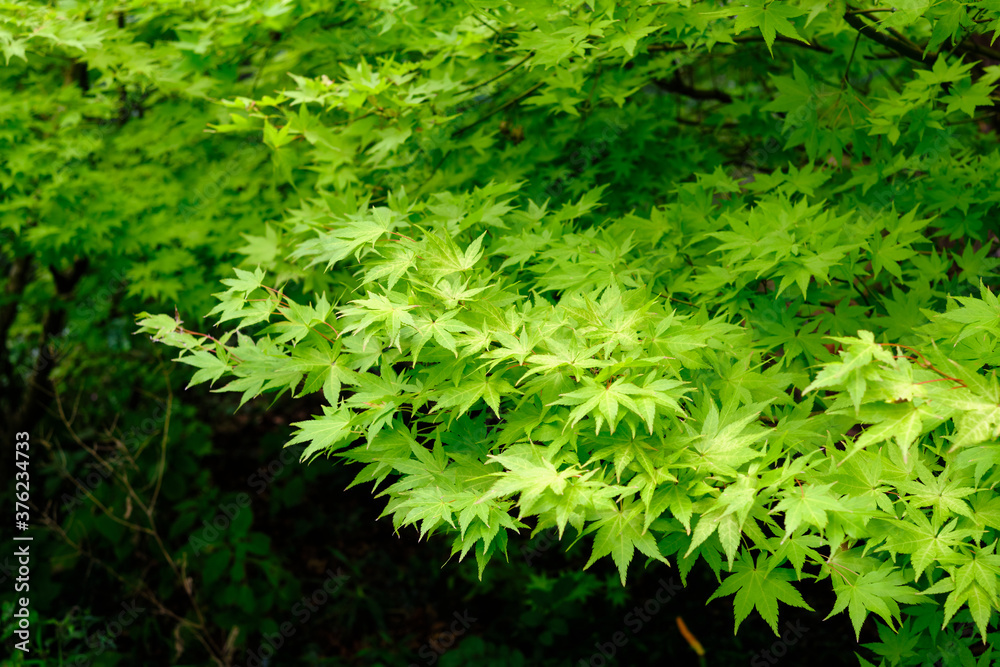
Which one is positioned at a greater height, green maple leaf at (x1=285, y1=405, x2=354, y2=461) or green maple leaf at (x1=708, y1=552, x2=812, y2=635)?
green maple leaf at (x1=285, y1=405, x2=354, y2=461)

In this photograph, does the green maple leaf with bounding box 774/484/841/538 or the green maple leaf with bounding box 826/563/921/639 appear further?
the green maple leaf with bounding box 826/563/921/639

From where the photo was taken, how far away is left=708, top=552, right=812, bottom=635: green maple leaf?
202cm

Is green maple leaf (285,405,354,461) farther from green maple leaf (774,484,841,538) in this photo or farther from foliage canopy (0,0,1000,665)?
green maple leaf (774,484,841,538)

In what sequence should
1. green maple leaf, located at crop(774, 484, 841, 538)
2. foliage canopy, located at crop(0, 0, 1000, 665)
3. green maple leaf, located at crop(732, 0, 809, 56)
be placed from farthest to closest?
green maple leaf, located at crop(732, 0, 809, 56), foliage canopy, located at crop(0, 0, 1000, 665), green maple leaf, located at crop(774, 484, 841, 538)

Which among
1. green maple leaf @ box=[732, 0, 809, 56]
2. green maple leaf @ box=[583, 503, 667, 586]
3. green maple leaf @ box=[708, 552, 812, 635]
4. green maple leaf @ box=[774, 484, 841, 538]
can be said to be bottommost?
green maple leaf @ box=[708, 552, 812, 635]

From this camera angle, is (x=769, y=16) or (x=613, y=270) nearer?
(x=769, y=16)

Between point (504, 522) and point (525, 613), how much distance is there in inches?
152

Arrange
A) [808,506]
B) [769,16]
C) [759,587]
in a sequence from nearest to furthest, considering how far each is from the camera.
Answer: [808,506] → [759,587] → [769,16]

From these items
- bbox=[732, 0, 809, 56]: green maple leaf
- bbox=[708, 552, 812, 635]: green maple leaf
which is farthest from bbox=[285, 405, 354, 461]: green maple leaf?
bbox=[732, 0, 809, 56]: green maple leaf

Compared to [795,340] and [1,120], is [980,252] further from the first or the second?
[1,120]

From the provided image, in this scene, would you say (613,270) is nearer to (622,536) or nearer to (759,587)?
(622,536)

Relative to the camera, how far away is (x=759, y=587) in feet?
6.74

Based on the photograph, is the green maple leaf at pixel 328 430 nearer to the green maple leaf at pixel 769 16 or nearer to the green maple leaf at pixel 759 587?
the green maple leaf at pixel 759 587

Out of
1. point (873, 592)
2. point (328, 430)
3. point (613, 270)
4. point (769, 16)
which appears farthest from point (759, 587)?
point (769, 16)
